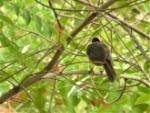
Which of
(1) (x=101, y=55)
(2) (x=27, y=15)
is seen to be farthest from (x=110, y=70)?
(2) (x=27, y=15)

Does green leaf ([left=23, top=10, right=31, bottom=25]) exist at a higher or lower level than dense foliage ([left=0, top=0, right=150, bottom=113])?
higher

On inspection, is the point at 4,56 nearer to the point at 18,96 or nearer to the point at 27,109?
the point at 18,96

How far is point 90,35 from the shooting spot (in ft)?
5.39

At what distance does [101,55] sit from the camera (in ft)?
4.87

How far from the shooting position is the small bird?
148 centimetres

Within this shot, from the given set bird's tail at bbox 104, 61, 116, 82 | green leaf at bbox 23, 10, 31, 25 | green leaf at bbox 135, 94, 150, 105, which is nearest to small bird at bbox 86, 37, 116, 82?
bird's tail at bbox 104, 61, 116, 82

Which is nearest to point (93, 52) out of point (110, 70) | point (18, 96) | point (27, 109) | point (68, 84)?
point (110, 70)

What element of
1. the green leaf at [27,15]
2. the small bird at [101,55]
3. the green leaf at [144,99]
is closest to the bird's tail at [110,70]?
the small bird at [101,55]

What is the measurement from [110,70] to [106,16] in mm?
207

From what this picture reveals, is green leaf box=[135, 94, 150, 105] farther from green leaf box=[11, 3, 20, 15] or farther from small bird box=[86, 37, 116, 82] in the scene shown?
green leaf box=[11, 3, 20, 15]

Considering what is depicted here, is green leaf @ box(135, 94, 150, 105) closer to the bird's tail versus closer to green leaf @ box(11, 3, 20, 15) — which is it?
the bird's tail

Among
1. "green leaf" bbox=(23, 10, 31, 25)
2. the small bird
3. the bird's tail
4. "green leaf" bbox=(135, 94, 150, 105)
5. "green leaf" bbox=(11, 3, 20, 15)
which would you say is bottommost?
"green leaf" bbox=(135, 94, 150, 105)

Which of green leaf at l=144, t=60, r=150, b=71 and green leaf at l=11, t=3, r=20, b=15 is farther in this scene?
green leaf at l=144, t=60, r=150, b=71

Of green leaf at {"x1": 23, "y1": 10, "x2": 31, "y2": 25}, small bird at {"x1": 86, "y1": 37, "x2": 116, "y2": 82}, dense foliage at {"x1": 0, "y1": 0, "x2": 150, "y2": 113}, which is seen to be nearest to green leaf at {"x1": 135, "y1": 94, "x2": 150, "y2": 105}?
dense foliage at {"x1": 0, "y1": 0, "x2": 150, "y2": 113}
